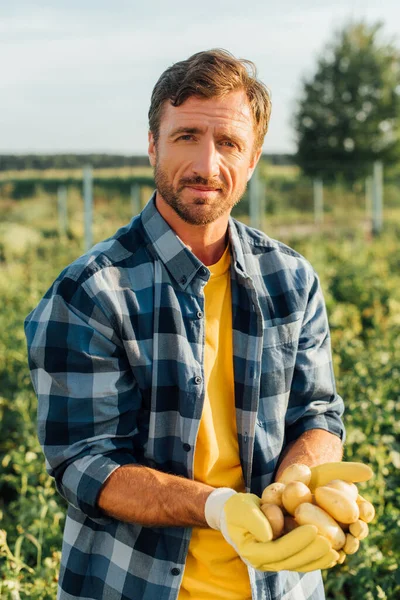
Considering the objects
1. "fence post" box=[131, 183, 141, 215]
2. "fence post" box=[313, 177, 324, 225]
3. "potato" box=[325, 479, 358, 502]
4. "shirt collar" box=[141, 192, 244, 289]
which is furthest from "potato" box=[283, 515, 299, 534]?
"fence post" box=[313, 177, 324, 225]

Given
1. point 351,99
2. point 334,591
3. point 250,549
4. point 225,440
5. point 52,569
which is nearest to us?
point 250,549

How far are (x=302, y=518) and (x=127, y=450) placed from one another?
1.50 feet

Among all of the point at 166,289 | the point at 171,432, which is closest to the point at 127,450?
the point at 171,432

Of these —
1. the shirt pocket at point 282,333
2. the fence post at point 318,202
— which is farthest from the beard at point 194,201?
the fence post at point 318,202

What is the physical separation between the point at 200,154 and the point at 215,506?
2.74ft

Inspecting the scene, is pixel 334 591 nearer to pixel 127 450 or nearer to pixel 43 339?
pixel 127 450

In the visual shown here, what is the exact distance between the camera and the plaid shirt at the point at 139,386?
174cm

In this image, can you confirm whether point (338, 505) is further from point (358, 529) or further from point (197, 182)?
point (197, 182)

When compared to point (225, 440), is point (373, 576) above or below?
below

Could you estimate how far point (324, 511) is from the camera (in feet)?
5.15

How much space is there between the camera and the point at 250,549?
1.52 metres

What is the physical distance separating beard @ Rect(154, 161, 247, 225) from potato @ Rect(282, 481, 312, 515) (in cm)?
69

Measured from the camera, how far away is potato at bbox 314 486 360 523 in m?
1.55

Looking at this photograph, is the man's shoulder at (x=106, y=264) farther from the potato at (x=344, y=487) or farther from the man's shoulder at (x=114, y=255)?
the potato at (x=344, y=487)
